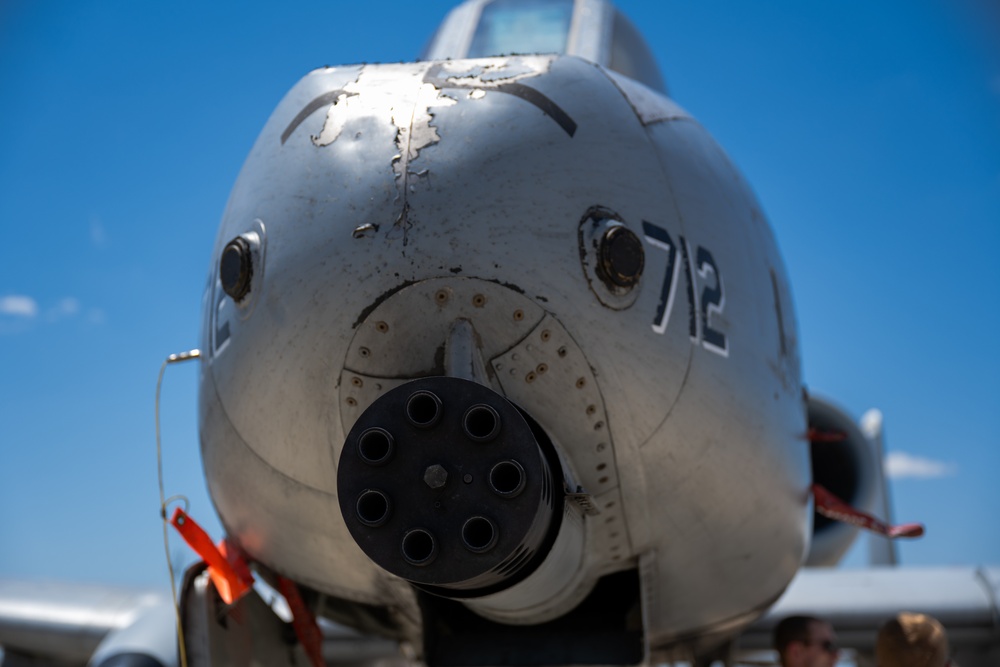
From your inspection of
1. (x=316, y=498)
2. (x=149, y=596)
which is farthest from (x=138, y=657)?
(x=316, y=498)

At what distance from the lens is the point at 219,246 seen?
11.7ft

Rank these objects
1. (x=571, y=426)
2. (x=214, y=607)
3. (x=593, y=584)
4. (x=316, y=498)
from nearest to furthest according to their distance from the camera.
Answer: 1. (x=571, y=426)
2. (x=316, y=498)
3. (x=593, y=584)
4. (x=214, y=607)

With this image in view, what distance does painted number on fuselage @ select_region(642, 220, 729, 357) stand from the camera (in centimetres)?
318

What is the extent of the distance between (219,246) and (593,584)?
1696 mm

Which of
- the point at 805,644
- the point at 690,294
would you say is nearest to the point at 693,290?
the point at 690,294

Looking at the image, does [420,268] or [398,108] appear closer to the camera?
[420,268]

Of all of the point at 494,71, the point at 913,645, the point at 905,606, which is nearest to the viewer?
the point at 494,71

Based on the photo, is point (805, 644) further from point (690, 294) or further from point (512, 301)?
point (512, 301)

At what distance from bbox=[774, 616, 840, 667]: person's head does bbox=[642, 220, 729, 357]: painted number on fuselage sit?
1.93 metres

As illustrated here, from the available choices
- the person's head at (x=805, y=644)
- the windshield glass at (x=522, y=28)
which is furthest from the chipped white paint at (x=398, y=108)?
the person's head at (x=805, y=644)

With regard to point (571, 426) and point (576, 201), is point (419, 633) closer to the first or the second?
point (571, 426)

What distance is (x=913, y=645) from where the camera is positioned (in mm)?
3645

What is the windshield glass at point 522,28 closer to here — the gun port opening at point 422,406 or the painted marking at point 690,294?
the painted marking at point 690,294

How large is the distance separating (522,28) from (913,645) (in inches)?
117
